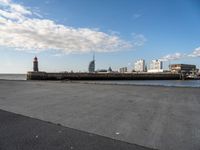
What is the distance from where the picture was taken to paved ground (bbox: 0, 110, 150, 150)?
350 centimetres

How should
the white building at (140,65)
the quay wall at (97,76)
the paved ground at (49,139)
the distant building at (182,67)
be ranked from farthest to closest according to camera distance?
the white building at (140,65) < the distant building at (182,67) < the quay wall at (97,76) < the paved ground at (49,139)

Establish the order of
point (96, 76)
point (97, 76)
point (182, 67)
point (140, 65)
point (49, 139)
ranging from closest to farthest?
1. point (49, 139)
2. point (96, 76)
3. point (97, 76)
4. point (182, 67)
5. point (140, 65)

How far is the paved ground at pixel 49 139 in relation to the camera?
350cm

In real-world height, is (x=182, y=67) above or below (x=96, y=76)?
above

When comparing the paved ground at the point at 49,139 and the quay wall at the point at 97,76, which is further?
the quay wall at the point at 97,76

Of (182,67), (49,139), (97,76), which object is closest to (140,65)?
(182,67)

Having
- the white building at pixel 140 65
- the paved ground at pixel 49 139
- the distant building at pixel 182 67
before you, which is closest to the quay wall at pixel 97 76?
the paved ground at pixel 49 139

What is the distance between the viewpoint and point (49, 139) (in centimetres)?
385

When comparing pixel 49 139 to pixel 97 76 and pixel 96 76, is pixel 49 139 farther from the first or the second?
pixel 97 76

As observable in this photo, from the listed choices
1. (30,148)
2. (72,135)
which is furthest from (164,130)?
(30,148)

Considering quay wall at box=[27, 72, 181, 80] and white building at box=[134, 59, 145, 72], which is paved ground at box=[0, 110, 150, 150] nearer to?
quay wall at box=[27, 72, 181, 80]

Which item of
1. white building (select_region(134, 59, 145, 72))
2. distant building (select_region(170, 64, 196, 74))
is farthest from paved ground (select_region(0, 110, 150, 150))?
white building (select_region(134, 59, 145, 72))

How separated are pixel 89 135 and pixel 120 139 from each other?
0.64 metres

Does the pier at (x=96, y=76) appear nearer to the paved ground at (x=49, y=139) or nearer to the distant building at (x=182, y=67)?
the paved ground at (x=49, y=139)
